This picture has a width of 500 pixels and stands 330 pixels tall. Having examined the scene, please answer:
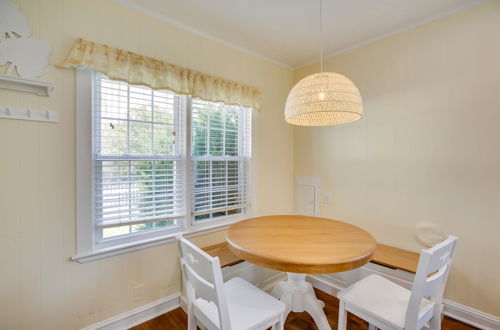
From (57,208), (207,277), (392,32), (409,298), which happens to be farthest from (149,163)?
(392,32)

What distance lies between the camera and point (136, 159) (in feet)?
5.86

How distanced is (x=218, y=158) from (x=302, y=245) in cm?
125

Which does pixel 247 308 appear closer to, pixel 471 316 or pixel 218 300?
pixel 218 300

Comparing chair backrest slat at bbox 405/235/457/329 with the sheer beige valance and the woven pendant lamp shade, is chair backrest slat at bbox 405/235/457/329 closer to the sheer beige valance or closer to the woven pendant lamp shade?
the woven pendant lamp shade

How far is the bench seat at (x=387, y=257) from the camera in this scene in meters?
1.77

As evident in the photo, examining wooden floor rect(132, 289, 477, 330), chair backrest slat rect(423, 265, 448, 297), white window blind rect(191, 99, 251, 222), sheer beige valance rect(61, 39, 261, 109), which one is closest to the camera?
chair backrest slat rect(423, 265, 448, 297)

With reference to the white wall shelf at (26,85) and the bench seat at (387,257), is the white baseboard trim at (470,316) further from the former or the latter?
the white wall shelf at (26,85)

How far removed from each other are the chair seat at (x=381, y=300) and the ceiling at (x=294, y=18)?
2.01 m

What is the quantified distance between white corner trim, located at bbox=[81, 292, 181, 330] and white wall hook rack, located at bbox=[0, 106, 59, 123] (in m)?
1.44

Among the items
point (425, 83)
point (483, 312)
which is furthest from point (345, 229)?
point (425, 83)

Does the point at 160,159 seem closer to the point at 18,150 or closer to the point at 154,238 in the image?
the point at 154,238

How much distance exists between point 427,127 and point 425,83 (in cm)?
38

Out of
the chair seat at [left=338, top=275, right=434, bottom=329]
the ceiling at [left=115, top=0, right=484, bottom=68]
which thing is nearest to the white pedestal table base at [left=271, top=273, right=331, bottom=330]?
the chair seat at [left=338, top=275, right=434, bottom=329]

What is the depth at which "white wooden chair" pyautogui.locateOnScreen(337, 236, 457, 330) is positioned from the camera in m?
1.10
